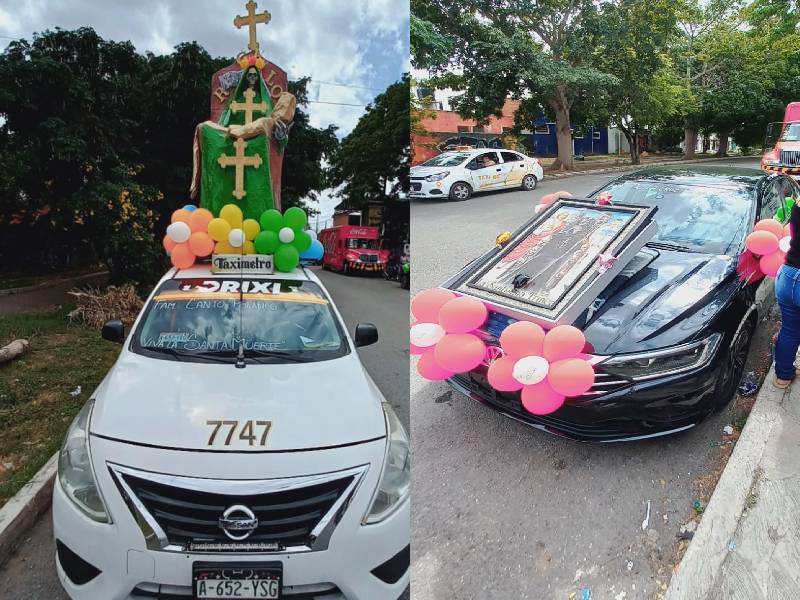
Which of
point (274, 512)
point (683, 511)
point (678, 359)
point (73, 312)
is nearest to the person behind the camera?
point (274, 512)

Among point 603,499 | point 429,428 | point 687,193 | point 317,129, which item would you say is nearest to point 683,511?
point 603,499

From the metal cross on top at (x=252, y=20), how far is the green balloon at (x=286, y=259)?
252 centimetres

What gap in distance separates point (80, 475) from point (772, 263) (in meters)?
3.93

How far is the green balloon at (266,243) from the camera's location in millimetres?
4562

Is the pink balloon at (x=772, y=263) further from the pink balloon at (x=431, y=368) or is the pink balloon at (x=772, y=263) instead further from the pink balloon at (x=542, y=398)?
the pink balloon at (x=431, y=368)

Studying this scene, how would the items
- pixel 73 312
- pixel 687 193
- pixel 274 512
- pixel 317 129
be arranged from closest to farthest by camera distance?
pixel 274 512
pixel 687 193
pixel 73 312
pixel 317 129

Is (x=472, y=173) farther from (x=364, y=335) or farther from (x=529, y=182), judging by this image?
(x=364, y=335)

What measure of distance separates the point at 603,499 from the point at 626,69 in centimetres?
1505

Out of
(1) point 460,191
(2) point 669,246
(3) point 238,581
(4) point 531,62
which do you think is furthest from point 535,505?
(4) point 531,62

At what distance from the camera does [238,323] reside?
3.30m

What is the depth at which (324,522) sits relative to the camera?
211 cm

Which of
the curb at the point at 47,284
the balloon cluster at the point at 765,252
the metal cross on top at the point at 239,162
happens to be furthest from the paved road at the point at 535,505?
the curb at the point at 47,284

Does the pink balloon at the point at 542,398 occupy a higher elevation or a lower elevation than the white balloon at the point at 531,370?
lower

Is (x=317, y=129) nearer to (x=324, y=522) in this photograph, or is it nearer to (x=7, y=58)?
(x=7, y=58)
